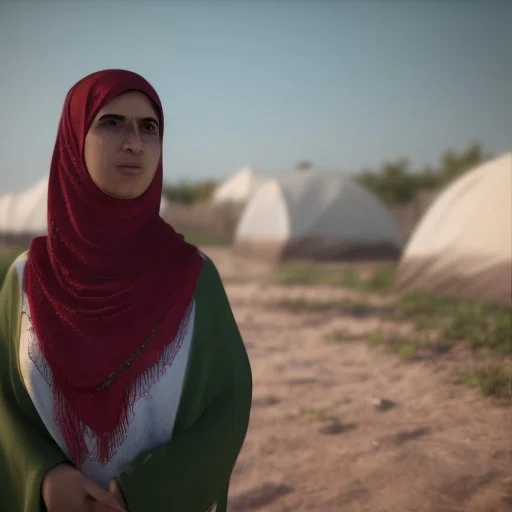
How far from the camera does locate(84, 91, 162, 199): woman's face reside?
47.6 inches

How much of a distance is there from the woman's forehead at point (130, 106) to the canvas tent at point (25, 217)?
1136 cm

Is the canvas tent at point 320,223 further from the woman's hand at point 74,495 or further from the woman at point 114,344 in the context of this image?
the woman's hand at point 74,495

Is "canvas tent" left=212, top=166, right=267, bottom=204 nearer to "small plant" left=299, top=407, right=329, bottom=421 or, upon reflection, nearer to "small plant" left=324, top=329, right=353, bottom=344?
"small plant" left=324, top=329, right=353, bottom=344

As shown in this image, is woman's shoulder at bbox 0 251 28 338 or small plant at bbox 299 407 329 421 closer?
woman's shoulder at bbox 0 251 28 338

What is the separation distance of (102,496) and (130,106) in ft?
2.83

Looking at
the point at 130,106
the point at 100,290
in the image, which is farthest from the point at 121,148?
the point at 100,290

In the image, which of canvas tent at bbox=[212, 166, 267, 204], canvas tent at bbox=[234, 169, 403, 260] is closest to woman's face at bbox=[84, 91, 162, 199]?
canvas tent at bbox=[234, 169, 403, 260]

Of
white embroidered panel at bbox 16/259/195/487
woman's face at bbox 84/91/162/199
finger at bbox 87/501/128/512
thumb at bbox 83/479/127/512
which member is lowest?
finger at bbox 87/501/128/512

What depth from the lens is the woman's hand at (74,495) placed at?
106cm

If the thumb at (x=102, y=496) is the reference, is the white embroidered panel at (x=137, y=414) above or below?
above

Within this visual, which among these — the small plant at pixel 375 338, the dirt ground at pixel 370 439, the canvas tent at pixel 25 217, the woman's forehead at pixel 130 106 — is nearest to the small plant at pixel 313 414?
the dirt ground at pixel 370 439

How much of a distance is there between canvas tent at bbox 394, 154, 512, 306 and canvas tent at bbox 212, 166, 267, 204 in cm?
1931

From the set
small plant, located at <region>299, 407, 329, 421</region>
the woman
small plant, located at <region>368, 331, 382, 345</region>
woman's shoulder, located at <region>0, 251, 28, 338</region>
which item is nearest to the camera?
the woman

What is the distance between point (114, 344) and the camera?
3.92 feet
